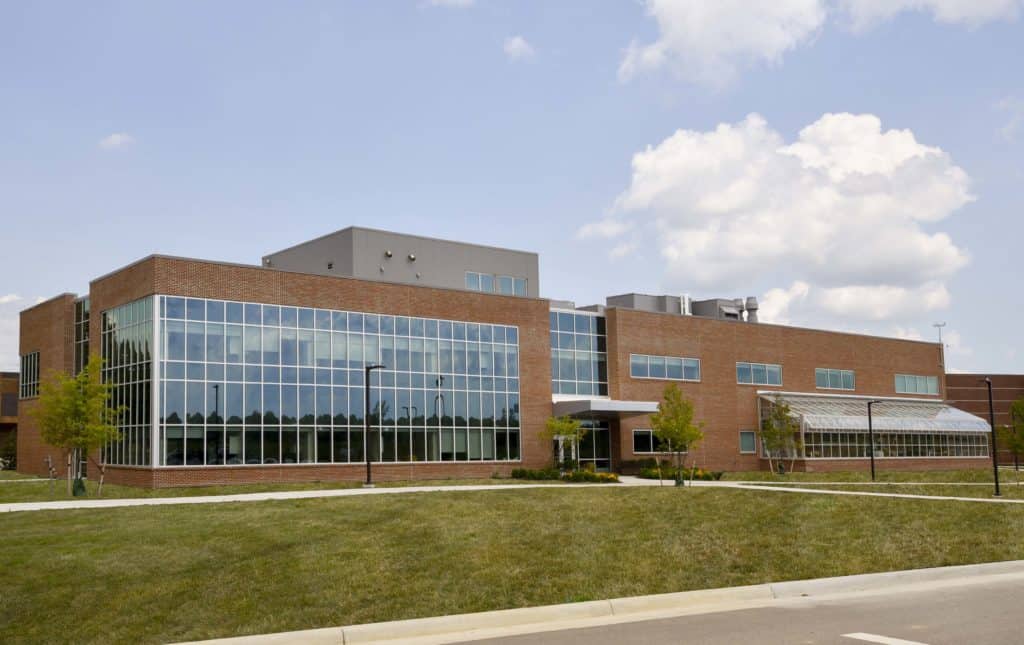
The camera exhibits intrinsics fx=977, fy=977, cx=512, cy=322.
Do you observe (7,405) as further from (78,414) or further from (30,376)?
(78,414)

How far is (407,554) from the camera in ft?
60.1

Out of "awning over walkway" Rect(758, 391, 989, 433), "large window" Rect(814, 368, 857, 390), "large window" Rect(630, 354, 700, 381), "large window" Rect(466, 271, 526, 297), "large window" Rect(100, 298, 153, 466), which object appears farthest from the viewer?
"large window" Rect(814, 368, 857, 390)

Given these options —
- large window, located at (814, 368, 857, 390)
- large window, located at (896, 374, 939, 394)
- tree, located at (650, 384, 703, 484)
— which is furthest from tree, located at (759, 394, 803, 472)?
large window, located at (896, 374, 939, 394)

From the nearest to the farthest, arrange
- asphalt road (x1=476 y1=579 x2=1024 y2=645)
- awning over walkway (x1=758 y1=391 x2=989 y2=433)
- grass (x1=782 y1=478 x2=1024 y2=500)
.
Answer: asphalt road (x1=476 y1=579 x2=1024 y2=645) < grass (x1=782 y1=478 x2=1024 y2=500) < awning over walkway (x1=758 y1=391 x2=989 y2=433)

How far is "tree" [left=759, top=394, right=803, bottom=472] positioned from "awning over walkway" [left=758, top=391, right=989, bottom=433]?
1396mm

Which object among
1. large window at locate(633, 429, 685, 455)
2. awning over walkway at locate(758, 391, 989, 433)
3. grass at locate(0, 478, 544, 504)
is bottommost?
grass at locate(0, 478, 544, 504)

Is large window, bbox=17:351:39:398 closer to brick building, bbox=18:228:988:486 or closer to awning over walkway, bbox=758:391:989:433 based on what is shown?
brick building, bbox=18:228:988:486

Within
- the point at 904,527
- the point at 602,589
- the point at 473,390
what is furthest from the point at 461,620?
the point at 473,390

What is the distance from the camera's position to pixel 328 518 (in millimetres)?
23891

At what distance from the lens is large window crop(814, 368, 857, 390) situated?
66.7m

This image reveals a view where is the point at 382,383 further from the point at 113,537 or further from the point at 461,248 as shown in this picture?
the point at 113,537

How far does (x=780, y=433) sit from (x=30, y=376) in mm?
42430

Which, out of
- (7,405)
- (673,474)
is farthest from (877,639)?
(7,405)

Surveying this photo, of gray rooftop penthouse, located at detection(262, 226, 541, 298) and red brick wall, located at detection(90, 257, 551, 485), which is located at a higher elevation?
gray rooftop penthouse, located at detection(262, 226, 541, 298)
